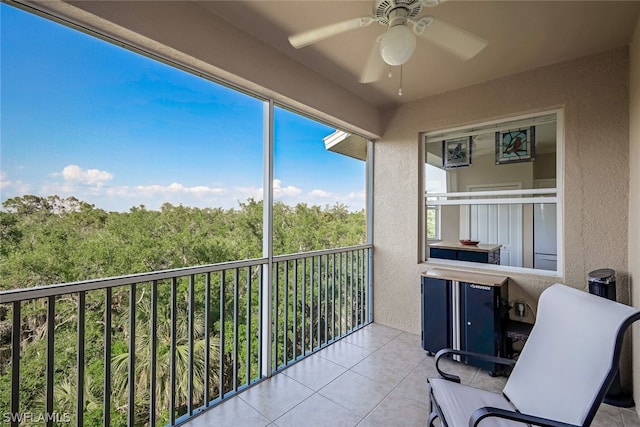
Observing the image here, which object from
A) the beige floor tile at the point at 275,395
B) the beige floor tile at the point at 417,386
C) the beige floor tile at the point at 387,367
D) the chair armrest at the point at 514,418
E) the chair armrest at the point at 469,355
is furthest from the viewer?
→ the beige floor tile at the point at 387,367

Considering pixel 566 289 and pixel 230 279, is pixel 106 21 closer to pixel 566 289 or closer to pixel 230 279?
pixel 230 279

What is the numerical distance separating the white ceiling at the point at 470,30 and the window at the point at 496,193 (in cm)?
59

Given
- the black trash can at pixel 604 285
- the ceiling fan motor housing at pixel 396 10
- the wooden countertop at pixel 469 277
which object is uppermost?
the ceiling fan motor housing at pixel 396 10

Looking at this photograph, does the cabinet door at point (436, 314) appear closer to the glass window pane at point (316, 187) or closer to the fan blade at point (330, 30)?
the glass window pane at point (316, 187)

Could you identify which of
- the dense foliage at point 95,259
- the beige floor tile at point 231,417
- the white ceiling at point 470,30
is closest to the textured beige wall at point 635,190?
the white ceiling at point 470,30

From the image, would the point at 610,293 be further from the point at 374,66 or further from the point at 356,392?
the point at 374,66

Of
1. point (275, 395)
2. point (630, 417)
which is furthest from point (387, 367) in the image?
point (630, 417)

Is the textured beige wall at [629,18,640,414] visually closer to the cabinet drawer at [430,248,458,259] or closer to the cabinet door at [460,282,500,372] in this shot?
the cabinet door at [460,282,500,372]

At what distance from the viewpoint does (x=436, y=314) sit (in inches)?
108

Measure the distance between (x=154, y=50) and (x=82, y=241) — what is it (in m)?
1.29

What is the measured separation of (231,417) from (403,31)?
2541mm

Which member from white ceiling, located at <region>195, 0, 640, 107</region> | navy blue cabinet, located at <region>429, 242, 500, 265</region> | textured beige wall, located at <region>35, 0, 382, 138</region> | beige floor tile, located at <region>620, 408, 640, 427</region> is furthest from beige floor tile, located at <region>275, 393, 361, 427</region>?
white ceiling, located at <region>195, 0, 640, 107</region>

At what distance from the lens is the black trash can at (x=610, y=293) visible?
198 cm

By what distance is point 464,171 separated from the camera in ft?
10.6
